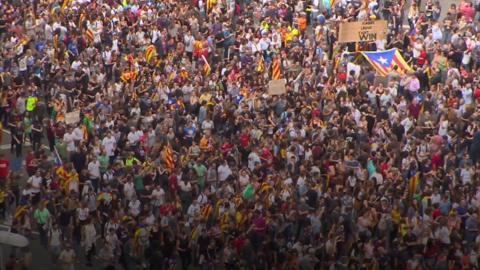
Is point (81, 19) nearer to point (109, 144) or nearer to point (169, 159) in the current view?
point (109, 144)

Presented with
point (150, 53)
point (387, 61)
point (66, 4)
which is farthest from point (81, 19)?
point (387, 61)

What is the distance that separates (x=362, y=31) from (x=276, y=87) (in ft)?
12.5

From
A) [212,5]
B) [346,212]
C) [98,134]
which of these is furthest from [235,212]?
[212,5]

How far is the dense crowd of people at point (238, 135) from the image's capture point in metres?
30.0

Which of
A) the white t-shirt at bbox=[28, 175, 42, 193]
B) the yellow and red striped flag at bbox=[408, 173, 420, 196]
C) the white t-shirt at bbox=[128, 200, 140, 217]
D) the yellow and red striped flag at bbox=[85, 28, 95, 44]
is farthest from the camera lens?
the yellow and red striped flag at bbox=[85, 28, 95, 44]

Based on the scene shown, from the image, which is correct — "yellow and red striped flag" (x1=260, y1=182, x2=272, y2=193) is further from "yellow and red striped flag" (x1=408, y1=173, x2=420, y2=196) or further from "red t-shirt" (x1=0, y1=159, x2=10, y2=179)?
"red t-shirt" (x1=0, y1=159, x2=10, y2=179)

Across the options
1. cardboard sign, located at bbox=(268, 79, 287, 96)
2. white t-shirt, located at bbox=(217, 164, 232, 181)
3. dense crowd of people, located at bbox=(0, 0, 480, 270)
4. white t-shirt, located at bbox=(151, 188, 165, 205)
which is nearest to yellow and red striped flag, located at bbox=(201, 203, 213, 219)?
dense crowd of people, located at bbox=(0, 0, 480, 270)

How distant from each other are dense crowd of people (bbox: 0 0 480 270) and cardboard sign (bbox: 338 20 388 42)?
600 mm

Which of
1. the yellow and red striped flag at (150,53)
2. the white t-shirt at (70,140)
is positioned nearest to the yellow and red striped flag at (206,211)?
the white t-shirt at (70,140)

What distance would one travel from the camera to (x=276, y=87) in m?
37.2

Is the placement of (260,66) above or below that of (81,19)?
below

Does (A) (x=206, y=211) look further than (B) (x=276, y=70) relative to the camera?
No

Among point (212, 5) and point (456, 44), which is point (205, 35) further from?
point (456, 44)

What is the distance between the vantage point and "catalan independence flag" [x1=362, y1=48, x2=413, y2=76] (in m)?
39.9
